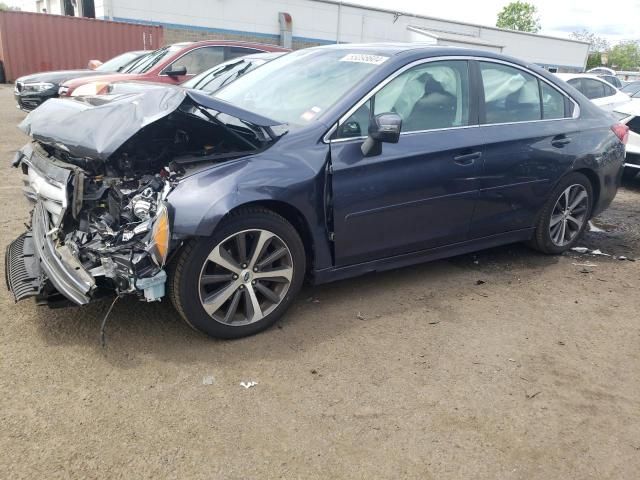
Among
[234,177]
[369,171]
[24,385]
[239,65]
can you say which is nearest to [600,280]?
[369,171]

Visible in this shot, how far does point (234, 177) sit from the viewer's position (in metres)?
3.12

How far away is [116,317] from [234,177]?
1216 mm

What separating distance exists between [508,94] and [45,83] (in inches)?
348

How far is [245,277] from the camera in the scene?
3.25 m

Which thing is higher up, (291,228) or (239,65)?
(239,65)

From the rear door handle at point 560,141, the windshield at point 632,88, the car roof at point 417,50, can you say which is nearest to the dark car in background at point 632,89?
the windshield at point 632,88

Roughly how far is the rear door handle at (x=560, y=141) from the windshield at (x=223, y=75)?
2.55 metres

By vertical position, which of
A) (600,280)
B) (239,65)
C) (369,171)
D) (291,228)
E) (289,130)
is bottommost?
(600,280)

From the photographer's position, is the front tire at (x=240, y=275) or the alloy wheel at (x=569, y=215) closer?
the front tire at (x=240, y=275)

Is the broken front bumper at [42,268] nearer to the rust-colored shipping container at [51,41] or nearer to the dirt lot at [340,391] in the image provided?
the dirt lot at [340,391]

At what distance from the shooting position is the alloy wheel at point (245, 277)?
3.15 m

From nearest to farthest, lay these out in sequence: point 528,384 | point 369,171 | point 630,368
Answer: point 528,384, point 630,368, point 369,171

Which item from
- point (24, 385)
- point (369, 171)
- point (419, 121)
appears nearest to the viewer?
point (24, 385)

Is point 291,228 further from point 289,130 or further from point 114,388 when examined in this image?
point 114,388
